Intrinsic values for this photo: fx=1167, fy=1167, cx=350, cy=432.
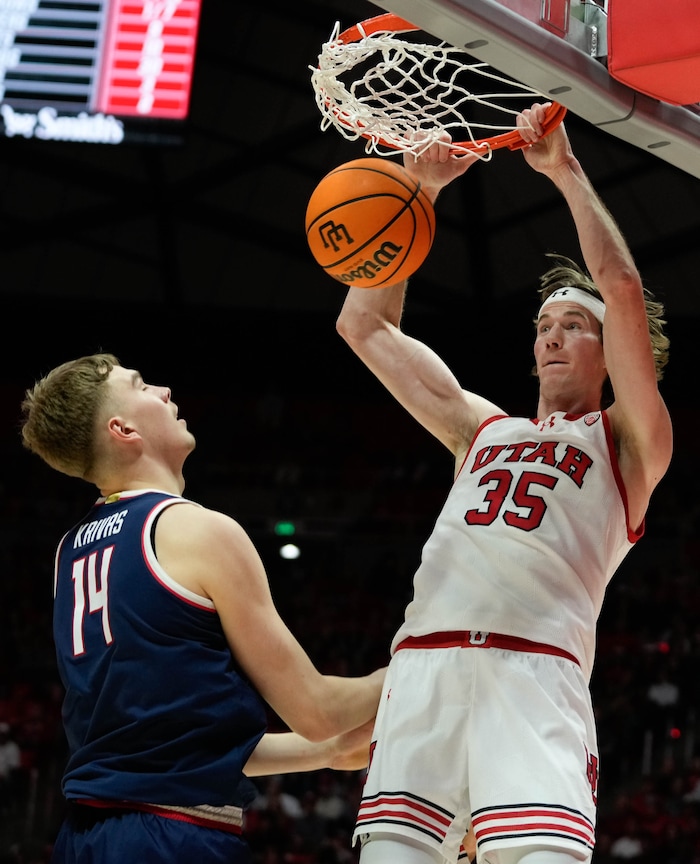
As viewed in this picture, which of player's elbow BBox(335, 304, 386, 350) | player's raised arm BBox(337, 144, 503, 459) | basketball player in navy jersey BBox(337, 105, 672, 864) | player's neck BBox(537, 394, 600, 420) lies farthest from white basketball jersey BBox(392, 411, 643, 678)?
player's elbow BBox(335, 304, 386, 350)

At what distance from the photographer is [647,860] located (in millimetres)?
10023

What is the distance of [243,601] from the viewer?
271 centimetres

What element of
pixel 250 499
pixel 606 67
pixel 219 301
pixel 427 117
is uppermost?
pixel 219 301

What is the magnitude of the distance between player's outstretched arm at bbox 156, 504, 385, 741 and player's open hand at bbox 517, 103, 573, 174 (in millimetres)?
1441

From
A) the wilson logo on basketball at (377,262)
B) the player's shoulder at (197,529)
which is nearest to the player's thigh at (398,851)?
the player's shoulder at (197,529)

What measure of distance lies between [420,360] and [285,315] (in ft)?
39.8

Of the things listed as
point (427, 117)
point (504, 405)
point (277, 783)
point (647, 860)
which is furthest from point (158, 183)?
point (427, 117)

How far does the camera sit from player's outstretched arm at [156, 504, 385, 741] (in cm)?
269

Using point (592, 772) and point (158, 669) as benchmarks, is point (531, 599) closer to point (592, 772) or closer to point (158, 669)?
point (592, 772)

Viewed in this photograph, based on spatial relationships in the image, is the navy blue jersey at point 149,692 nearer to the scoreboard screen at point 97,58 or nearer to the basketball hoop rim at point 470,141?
the basketball hoop rim at point 470,141

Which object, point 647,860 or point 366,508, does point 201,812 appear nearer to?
point 647,860

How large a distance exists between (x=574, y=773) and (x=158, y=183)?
12948 mm

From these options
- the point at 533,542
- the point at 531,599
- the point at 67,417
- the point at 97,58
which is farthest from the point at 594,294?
the point at 97,58

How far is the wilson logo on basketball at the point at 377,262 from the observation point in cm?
334
